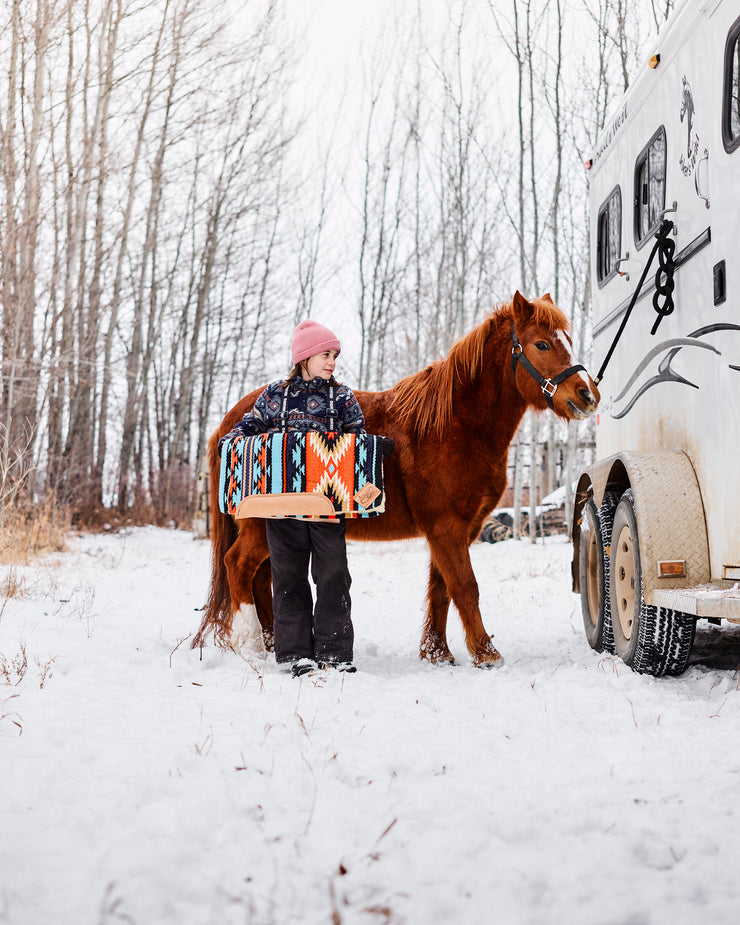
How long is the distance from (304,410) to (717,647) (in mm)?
2836

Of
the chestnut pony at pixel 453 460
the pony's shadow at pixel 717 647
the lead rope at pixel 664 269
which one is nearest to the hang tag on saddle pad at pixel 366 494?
the chestnut pony at pixel 453 460

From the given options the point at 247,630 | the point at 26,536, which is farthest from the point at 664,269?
the point at 26,536

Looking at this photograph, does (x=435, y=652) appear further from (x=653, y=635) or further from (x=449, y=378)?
(x=449, y=378)

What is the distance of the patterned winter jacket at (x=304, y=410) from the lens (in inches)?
157

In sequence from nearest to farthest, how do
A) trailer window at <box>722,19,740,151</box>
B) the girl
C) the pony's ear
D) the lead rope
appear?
trailer window at <box>722,19,740,151</box>, the lead rope, the girl, the pony's ear

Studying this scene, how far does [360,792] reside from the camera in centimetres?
208

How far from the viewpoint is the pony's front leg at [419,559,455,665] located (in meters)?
4.30

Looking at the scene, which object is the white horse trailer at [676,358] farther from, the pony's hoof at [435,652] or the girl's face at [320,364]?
the girl's face at [320,364]

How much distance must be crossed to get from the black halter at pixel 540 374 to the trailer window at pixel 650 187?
871 mm

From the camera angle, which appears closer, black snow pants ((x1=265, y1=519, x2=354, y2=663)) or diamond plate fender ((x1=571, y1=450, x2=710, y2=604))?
diamond plate fender ((x1=571, y1=450, x2=710, y2=604))

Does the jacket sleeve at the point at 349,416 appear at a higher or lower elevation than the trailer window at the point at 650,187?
lower

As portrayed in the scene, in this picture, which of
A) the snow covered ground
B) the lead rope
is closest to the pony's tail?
the snow covered ground

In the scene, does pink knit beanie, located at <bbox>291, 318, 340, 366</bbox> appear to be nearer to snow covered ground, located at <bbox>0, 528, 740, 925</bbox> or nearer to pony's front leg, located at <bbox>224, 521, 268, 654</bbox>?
pony's front leg, located at <bbox>224, 521, 268, 654</bbox>

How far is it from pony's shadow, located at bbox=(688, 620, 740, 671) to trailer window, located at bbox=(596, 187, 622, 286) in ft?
7.85
